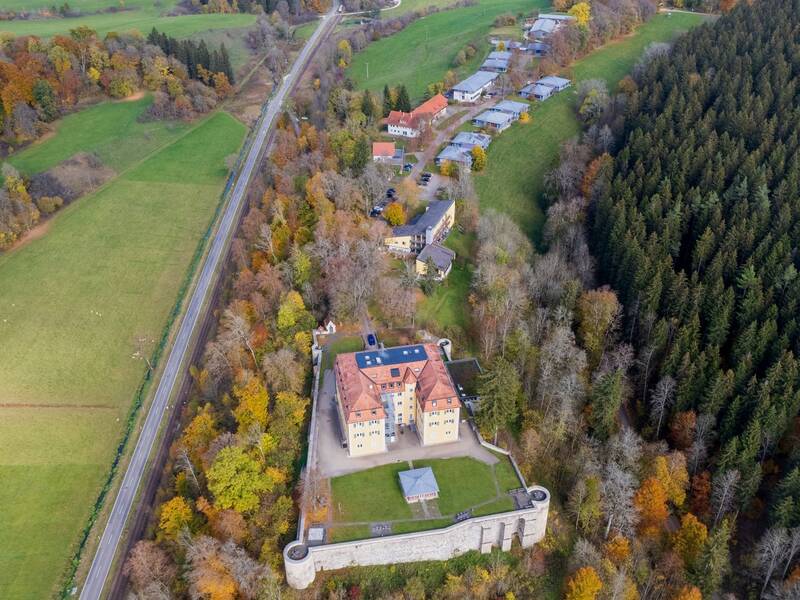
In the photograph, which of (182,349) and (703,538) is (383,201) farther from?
(703,538)

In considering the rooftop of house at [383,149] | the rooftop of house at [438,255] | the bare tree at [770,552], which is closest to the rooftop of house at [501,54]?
the rooftop of house at [383,149]

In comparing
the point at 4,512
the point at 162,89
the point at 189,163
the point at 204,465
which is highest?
the point at 162,89

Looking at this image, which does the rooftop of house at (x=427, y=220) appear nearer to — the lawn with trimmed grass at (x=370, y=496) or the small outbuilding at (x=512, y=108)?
the lawn with trimmed grass at (x=370, y=496)

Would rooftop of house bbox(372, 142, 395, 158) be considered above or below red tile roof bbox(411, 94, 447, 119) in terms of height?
below

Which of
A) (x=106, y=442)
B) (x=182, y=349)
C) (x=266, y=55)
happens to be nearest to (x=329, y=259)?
(x=182, y=349)

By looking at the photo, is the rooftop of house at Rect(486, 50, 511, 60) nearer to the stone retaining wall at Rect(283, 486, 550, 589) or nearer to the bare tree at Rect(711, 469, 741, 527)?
the bare tree at Rect(711, 469, 741, 527)

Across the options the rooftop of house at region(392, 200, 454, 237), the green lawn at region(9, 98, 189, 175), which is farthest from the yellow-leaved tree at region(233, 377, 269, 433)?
the green lawn at region(9, 98, 189, 175)

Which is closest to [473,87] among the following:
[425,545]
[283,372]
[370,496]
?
[283,372]
